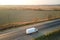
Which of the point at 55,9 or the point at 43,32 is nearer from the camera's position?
the point at 43,32

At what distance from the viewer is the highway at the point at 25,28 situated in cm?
60

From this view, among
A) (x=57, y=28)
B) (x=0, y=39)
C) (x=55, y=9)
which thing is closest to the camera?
(x=0, y=39)

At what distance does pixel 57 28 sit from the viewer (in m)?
0.78

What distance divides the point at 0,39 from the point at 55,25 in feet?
1.52

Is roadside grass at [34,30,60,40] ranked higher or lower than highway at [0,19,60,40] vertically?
lower

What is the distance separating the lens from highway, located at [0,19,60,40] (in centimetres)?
60

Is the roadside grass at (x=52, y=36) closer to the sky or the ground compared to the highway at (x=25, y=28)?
closer to the ground

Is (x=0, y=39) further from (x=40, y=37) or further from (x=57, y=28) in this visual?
(x=57, y=28)

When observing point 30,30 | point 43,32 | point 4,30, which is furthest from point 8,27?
point 43,32

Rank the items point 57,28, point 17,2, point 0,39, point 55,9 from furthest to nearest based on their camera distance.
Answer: point 17,2 → point 55,9 → point 57,28 → point 0,39

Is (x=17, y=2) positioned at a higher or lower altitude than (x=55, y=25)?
higher

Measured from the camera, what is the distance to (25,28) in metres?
0.70

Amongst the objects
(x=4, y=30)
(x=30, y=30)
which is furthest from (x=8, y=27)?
(x=30, y=30)

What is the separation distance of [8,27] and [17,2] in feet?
1.98
